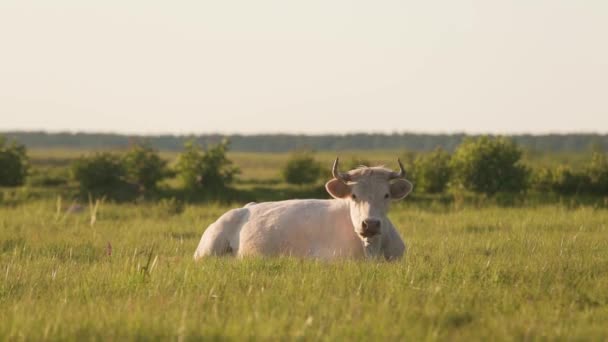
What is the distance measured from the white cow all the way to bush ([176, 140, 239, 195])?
29.8 metres

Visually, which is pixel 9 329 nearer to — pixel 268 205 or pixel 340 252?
pixel 340 252

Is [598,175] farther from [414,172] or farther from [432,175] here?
[414,172]

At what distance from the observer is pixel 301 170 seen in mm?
57812

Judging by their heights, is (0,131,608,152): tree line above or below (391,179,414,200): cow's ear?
below

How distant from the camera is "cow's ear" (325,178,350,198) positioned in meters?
9.79

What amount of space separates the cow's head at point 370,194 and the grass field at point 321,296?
0.58 meters

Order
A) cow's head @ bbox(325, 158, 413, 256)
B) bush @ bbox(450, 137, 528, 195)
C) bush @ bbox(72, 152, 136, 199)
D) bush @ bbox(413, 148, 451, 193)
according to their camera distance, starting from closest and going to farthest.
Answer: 1. cow's head @ bbox(325, 158, 413, 256)
2. bush @ bbox(450, 137, 528, 195)
3. bush @ bbox(72, 152, 136, 199)
4. bush @ bbox(413, 148, 451, 193)

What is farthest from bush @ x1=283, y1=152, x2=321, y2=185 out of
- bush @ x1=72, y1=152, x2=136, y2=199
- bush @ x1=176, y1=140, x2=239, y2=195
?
bush @ x1=72, y1=152, x2=136, y2=199

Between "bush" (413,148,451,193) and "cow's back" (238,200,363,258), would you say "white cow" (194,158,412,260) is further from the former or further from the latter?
"bush" (413,148,451,193)

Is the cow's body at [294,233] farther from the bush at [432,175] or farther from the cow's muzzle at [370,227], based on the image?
the bush at [432,175]

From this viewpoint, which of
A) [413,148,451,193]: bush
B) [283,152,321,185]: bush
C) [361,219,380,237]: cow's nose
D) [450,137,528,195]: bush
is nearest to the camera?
[361,219,380,237]: cow's nose

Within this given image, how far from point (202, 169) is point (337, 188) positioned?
31.8m

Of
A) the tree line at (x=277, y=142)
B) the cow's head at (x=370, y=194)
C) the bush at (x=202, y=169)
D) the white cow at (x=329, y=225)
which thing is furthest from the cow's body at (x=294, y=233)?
the tree line at (x=277, y=142)

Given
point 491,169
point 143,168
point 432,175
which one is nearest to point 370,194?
point 491,169
